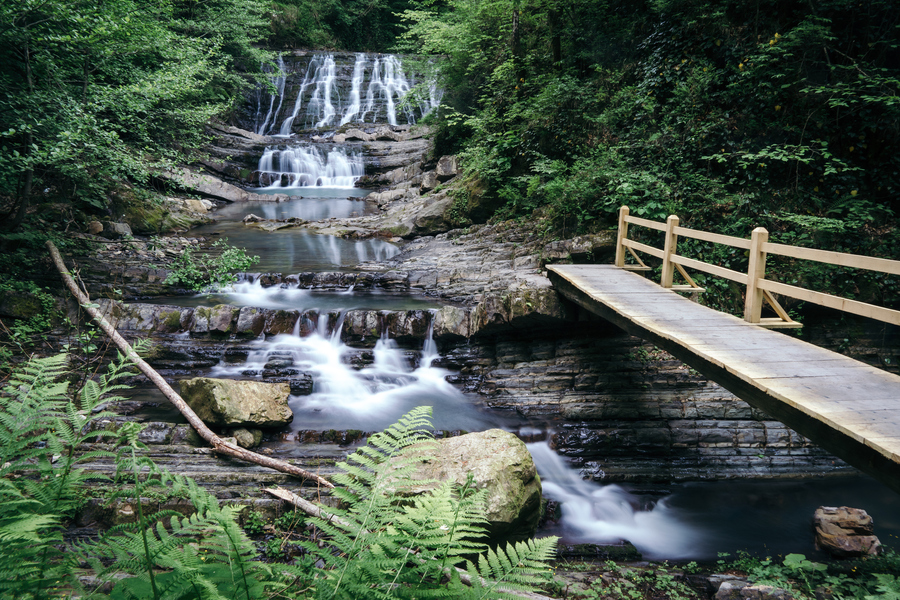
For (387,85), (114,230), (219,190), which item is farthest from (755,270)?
(387,85)

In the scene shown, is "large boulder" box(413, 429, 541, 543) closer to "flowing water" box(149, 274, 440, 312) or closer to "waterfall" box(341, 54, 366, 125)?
"flowing water" box(149, 274, 440, 312)

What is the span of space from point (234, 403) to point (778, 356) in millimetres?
5843

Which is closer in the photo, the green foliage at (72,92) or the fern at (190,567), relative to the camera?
the fern at (190,567)

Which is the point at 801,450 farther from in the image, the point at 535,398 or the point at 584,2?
the point at 584,2

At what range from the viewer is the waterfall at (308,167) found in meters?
22.0

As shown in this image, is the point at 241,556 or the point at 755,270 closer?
the point at 241,556

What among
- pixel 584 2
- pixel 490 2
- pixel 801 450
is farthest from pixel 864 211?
pixel 490 2

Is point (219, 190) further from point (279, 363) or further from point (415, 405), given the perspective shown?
point (415, 405)

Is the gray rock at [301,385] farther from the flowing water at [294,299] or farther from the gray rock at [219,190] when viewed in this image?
the gray rock at [219,190]

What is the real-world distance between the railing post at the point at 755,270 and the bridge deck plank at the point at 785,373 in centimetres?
18

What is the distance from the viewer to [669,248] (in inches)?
256

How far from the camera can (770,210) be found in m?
7.66

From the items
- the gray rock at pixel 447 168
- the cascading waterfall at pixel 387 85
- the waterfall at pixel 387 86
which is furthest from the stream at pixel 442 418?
the cascading waterfall at pixel 387 85

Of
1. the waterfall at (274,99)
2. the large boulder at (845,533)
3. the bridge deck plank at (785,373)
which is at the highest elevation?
the waterfall at (274,99)
